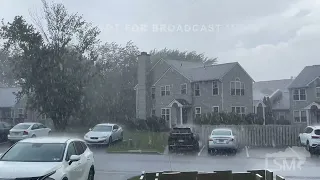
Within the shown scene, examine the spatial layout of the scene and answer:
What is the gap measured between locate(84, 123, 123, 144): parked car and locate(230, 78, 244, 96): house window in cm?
1791

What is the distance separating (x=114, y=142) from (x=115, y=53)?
3945 centimetres

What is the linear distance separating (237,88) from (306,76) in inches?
347

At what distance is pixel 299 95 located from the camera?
4550 cm

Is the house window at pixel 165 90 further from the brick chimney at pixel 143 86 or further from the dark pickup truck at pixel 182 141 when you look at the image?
the dark pickup truck at pixel 182 141

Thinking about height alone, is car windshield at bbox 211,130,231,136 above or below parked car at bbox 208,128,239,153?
above

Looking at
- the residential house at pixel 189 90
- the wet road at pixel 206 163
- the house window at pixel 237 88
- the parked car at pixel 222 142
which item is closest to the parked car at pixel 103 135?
the wet road at pixel 206 163

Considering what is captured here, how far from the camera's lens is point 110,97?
56.2 meters

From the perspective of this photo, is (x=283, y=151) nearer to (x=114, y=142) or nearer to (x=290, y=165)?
(x=290, y=165)

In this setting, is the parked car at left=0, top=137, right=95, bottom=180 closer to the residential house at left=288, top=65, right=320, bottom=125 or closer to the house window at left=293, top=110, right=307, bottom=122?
the residential house at left=288, top=65, right=320, bottom=125

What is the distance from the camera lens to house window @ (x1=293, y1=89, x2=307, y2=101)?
148ft

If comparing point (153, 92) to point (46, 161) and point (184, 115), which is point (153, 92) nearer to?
point (184, 115)

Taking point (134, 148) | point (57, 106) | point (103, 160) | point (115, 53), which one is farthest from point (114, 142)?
point (115, 53)

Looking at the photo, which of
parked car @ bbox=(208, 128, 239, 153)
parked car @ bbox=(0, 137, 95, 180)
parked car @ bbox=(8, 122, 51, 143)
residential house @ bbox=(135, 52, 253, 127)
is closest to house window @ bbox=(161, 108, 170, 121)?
residential house @ bbox=(135, 52, 253, 127)

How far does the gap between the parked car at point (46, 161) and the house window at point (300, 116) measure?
38.8 metres
